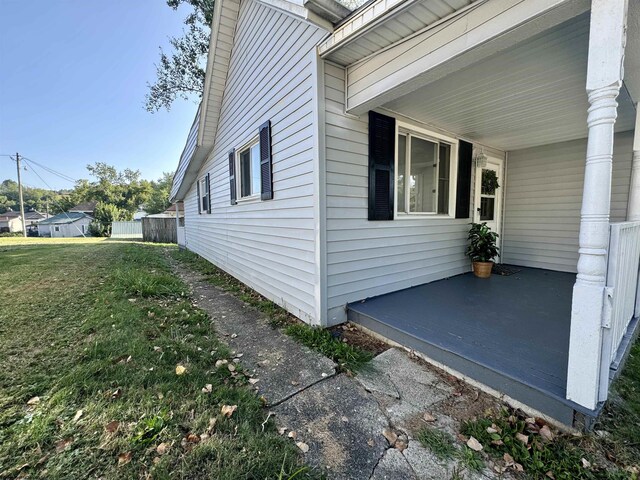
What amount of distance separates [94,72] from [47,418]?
27.2 m

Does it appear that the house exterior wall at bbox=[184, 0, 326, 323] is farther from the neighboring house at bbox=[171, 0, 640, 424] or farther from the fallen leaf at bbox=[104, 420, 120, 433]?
the fallen leaf at bbox=[104, 420, 120, 433]

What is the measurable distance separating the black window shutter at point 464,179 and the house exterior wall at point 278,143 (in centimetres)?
290

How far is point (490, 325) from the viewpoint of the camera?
2631 mm

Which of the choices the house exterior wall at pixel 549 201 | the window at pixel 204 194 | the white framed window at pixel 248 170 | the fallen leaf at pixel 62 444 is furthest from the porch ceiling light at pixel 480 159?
the window at pixel 204 194

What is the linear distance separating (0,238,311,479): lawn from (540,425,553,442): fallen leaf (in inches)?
54.2

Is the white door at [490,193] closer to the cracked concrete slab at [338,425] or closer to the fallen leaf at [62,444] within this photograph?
the cracked concrete slab at [338,425]

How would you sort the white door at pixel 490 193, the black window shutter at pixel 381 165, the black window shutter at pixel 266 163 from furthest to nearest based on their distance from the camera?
1. the white door at pixel 490 193
2. the black window shutter at pixel 266 163
3. the black window shutter at pixel 381 165

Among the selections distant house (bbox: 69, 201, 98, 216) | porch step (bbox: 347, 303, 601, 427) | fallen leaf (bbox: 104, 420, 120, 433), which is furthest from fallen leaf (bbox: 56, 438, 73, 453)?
distant house (bbox: 69, 201, 98, 216)

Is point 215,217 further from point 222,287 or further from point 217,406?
point 217,406

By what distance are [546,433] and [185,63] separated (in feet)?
51.1

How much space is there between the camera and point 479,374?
6.45 ft

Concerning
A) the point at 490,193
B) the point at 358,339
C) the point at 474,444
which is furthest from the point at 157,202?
the point at 474,444

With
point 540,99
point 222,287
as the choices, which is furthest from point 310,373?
point 540,99

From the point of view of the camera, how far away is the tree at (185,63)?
434 inches
